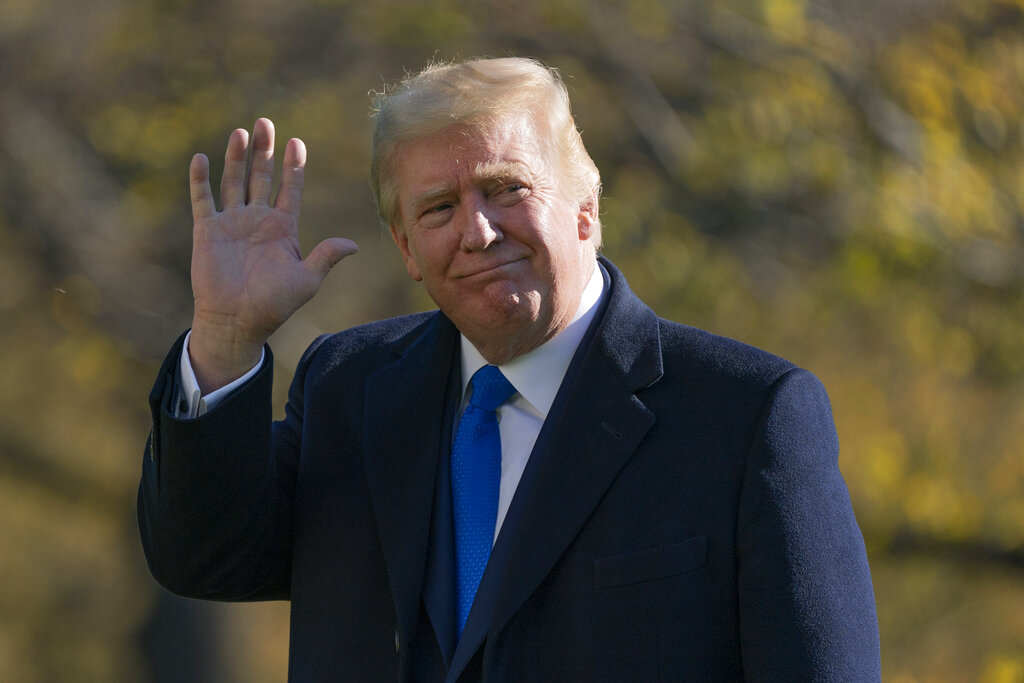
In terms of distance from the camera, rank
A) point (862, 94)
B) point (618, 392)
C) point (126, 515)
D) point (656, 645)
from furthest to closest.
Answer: point (126, 515) → point (862, 94) → point (618, 392) → point (656, 645)

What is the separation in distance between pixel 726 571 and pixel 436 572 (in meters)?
0.47

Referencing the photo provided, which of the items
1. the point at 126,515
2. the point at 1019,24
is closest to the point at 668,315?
the point at 1019,24

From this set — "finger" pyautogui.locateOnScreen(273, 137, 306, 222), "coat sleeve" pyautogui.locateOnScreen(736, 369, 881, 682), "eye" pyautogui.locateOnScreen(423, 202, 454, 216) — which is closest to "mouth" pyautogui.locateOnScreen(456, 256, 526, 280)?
"eye" pyautogui.locateOnScreen(423, 202, 454, 216)

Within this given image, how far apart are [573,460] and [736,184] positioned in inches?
178

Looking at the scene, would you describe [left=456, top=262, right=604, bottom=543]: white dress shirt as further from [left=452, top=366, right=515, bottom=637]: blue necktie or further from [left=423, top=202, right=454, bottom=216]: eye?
[left=423, top=202, right=454, bottom=216]: eye

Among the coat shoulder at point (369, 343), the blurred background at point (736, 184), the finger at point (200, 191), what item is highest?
the finger at point (200, 191)

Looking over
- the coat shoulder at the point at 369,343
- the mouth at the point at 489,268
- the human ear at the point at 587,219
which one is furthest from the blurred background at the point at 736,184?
the mouth at the point at 489,268

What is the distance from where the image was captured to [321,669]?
2.28 meters

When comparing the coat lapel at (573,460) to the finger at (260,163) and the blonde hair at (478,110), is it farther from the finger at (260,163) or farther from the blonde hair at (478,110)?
the finger at (260,163)

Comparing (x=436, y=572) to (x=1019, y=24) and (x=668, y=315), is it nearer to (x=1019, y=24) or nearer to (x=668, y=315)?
(x=668, y=315)

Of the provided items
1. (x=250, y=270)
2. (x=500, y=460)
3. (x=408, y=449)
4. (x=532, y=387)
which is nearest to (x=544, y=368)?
(x=532, y=387)

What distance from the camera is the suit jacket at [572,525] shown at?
1.99 m

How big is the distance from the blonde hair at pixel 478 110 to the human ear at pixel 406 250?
2 centimetres

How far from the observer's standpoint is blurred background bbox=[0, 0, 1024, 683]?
245 inches
